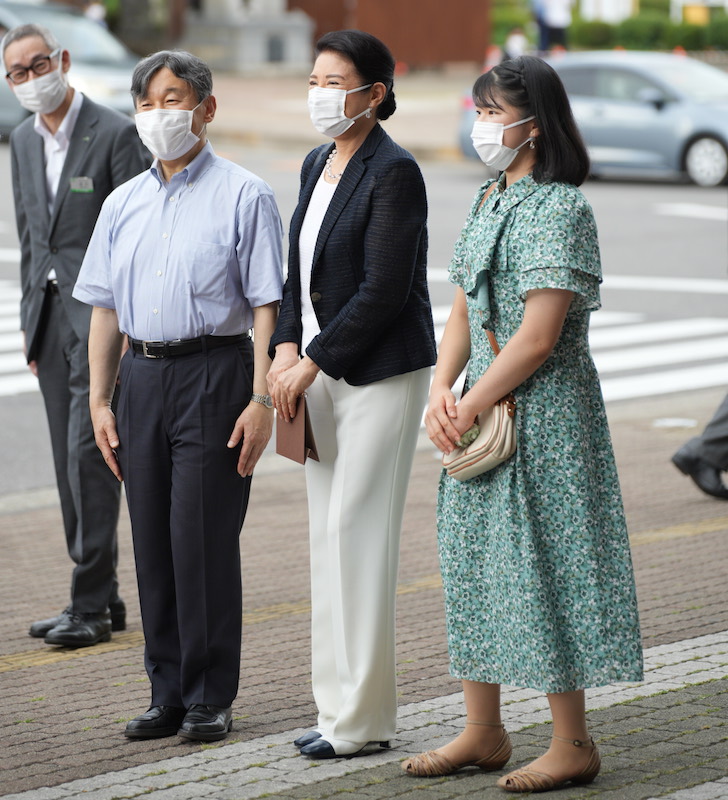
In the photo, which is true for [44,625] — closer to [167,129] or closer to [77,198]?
[77,198]

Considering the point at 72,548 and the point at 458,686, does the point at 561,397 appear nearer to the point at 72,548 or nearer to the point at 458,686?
the point at 458,686

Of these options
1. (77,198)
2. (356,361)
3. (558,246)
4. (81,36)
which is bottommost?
(81,36)

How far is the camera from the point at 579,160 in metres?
4.39

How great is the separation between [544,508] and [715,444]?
13.0 ft

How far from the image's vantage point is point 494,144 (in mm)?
4395

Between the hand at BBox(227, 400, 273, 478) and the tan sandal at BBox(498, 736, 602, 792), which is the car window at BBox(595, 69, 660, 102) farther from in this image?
the tan sandal at BBox(498, 736, 602, 792)

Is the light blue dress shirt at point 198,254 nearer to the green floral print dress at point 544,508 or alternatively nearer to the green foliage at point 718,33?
the green floral print dress at point 544,508

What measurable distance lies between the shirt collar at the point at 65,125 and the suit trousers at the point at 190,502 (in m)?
1.51

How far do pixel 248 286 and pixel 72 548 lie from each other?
1.84 m

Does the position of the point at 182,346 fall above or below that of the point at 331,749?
above

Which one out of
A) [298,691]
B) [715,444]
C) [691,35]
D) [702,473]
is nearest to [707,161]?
[702,473]

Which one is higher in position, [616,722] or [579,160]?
[579,160]

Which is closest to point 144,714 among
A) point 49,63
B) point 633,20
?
point 49,63

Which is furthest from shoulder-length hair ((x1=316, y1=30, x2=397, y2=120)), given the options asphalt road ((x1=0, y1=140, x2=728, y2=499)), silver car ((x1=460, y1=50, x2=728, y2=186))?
silver car ((x1=460, y1=50, x2=728, y2=186))
